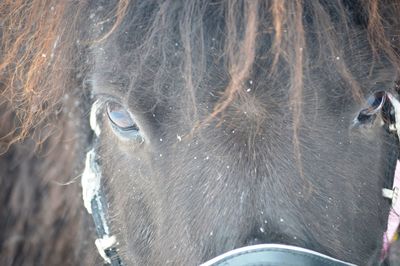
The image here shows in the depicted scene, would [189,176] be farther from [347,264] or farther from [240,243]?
[347,264]

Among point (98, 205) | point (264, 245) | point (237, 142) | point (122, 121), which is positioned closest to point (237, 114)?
point (237, 142)

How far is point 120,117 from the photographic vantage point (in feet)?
6.27

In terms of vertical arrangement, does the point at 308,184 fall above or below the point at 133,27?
below

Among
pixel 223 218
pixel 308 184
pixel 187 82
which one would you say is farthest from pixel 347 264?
pixel 187 82

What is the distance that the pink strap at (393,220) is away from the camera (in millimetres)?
1995

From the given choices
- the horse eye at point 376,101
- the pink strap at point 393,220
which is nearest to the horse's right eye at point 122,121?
the horse eye at point 376,101

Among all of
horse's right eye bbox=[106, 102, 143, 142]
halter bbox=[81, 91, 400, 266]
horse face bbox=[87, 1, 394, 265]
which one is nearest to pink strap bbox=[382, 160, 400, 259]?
halter bbox=[81, 91, 400, 266]

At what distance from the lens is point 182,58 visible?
1653 mm

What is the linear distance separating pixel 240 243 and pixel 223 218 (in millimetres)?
81

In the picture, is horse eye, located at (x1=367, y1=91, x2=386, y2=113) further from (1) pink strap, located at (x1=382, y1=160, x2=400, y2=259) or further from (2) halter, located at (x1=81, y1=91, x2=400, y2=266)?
(1) pink strap, located at (x1=382, y1=160, x2=400, y2=259)

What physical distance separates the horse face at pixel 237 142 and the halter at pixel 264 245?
37mm

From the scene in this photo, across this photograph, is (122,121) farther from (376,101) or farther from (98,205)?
(376,101)

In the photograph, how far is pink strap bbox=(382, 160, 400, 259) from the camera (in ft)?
6.55

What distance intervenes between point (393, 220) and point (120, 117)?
40.2 inches
